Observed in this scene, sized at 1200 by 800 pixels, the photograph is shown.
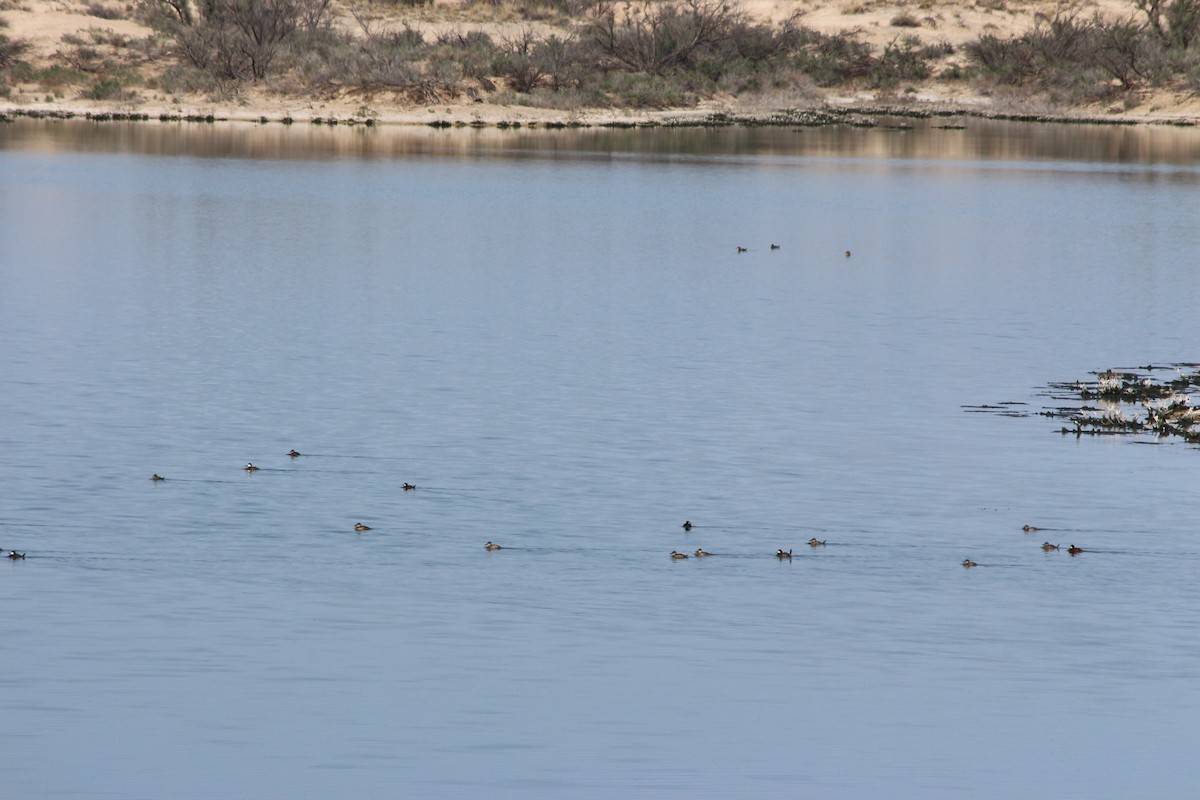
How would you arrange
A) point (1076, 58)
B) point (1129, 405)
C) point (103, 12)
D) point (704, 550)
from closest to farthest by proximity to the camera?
1. point (704, 550)
2. point (1129, 405)
3. point (103, 12)
4. point (1076, 58)

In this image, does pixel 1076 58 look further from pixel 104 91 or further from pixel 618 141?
pixel 104 91

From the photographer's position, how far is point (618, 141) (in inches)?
2968

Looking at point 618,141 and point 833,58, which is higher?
point 833,58

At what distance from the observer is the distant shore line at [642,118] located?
79.8m

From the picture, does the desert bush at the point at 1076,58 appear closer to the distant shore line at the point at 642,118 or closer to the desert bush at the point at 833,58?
the distant shore line at the point at 642,118

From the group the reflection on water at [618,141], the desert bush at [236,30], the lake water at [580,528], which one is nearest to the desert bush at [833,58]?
the reflection on water at [618,141]

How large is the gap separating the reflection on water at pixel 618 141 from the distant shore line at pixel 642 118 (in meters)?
0.82

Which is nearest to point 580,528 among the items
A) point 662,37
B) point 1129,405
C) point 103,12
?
point 1129,405

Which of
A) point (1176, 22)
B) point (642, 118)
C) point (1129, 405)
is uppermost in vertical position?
point (1176, 22)

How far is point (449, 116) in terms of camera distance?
81500 millimetres

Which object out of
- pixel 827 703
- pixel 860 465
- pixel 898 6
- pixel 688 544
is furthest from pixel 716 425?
pixel 898 6

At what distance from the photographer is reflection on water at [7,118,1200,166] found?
6725 cm

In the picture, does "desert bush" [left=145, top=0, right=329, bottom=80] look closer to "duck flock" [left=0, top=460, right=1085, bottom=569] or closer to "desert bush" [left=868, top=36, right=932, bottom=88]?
"desert bush" [left=868, top=36, right=932, bottom=88]

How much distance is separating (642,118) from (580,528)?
229 ft
